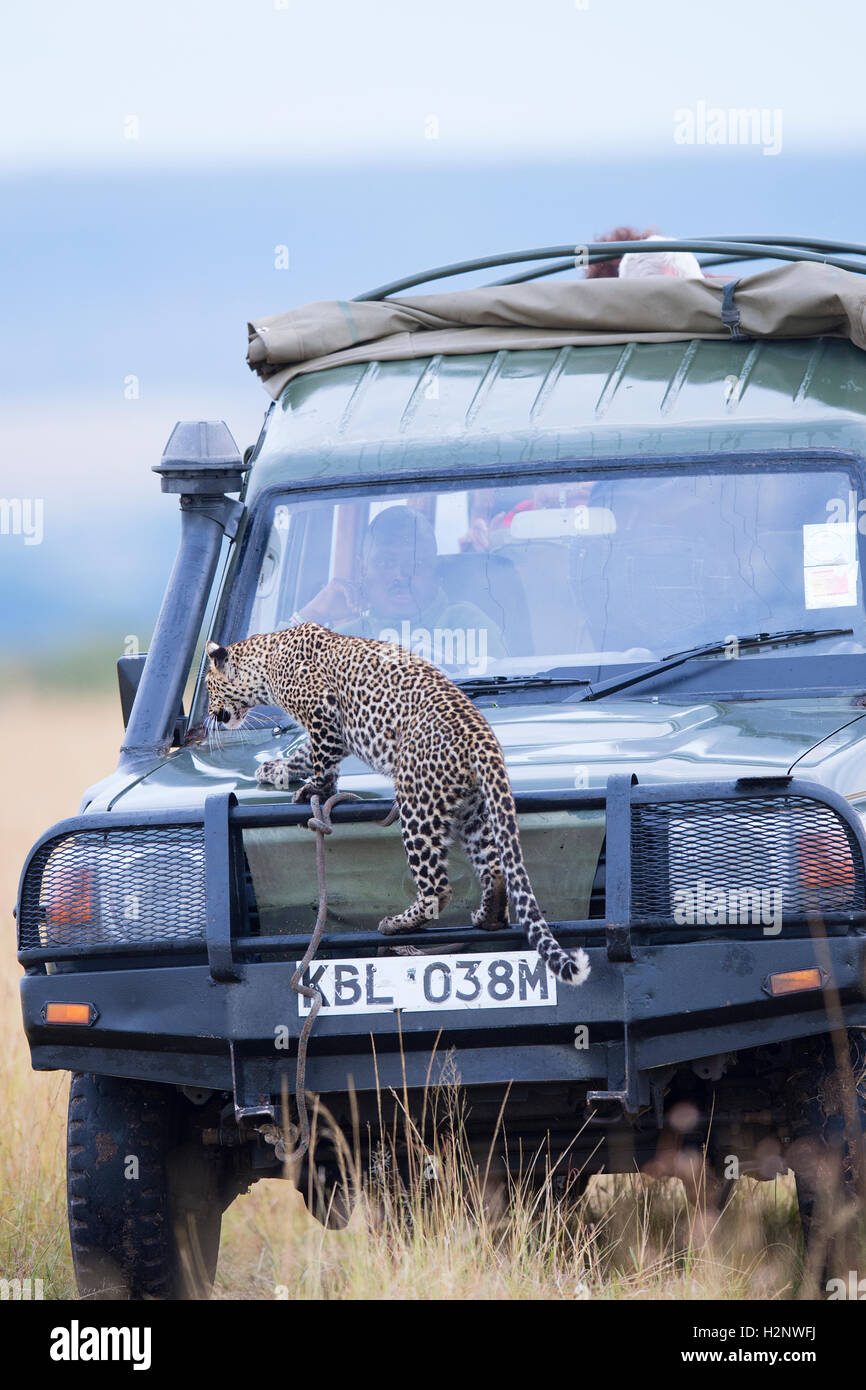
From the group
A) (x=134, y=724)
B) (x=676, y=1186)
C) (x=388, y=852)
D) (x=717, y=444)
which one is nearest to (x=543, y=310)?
(x=717, y=444)

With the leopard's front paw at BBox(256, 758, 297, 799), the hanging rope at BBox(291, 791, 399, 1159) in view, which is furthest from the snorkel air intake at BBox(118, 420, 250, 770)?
the hanging rope at BBox(291, 791, 399, 1159)

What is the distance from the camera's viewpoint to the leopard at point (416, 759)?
4.26 metres

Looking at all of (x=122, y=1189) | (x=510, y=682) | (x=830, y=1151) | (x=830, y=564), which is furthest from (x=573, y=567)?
(x=122, y=1189)

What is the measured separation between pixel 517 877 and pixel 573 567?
149cm

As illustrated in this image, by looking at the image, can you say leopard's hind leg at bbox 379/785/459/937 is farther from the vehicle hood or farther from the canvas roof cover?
the canvas roof cover

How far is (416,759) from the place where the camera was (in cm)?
443

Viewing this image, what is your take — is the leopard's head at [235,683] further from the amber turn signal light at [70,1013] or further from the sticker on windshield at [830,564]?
the sticker on windshield at [830,564]

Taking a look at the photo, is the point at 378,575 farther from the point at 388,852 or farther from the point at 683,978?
the point at 683,978

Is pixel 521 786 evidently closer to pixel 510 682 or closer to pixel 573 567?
pixel 510 682

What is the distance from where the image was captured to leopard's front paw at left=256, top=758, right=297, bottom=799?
4738 mm

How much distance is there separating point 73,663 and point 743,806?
79.2ft

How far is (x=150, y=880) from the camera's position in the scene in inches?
178

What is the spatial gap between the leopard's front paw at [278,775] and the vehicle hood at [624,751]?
4 cm

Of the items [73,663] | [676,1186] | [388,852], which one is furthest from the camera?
[73,663]
